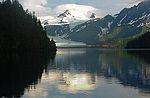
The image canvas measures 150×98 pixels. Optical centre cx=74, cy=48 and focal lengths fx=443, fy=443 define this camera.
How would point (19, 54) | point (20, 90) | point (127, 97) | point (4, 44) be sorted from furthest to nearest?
point (19, 54) < point (4, 44) < point (20, 90) < point (127, 97)

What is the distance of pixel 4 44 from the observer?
13738cm

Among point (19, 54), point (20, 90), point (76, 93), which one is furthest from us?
point (19, 54)

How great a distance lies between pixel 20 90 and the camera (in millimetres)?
57469

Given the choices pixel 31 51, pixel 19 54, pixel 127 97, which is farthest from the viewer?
pixel 31 51

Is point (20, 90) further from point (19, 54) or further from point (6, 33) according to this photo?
point (19, 54)

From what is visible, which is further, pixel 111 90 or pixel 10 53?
pixel 10 53

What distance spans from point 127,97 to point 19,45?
364 feet

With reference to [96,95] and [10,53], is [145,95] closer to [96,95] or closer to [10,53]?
[96,95]

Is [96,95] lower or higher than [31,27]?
lower

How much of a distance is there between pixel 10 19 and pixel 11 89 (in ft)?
334

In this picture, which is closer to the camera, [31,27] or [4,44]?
[4,44]

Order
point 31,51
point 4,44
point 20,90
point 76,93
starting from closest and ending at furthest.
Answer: point 76,93 < point 20,90 < point 4,44 < point 31,51

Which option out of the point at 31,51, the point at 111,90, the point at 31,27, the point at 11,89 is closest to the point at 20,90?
the point at 11,89

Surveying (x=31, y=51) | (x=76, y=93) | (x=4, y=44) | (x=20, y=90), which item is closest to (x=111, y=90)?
(x=76, y=93)
